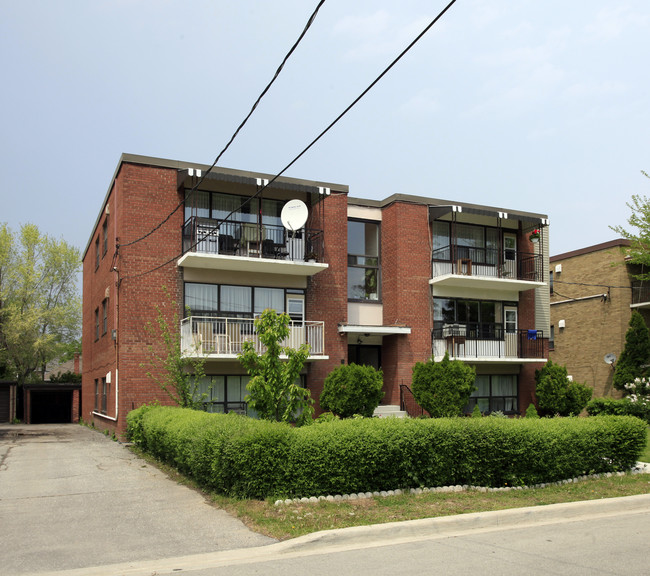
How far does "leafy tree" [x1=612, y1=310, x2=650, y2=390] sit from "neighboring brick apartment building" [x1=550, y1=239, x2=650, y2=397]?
3.06 feet

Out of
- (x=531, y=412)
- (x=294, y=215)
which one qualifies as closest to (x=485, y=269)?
(x=531, y=412)

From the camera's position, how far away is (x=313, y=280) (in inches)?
878

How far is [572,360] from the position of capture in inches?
1308

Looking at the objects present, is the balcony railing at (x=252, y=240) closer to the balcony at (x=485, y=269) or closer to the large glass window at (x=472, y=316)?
the balcony at (x=485, y=269)

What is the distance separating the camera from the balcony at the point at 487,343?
23.9 m

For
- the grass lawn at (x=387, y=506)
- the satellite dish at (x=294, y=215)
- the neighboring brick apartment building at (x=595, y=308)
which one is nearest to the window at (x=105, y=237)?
the satellite dish at (x=294, y=215)

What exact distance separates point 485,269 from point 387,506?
16824 mm

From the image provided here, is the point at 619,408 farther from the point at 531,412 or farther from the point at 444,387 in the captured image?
the point at 444,387

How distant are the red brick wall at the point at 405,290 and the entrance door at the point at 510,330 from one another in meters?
3.35

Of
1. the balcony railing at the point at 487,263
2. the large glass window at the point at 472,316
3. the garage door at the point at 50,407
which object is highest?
the balcony railing at the point at 487,263

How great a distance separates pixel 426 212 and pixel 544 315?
6.89 m

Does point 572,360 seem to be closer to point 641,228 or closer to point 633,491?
point 641,228

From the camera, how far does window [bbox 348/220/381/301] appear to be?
2406cm

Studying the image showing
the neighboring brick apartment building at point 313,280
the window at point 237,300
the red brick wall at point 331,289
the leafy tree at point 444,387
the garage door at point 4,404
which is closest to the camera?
the neighboring brick apartment building at point 313,280
